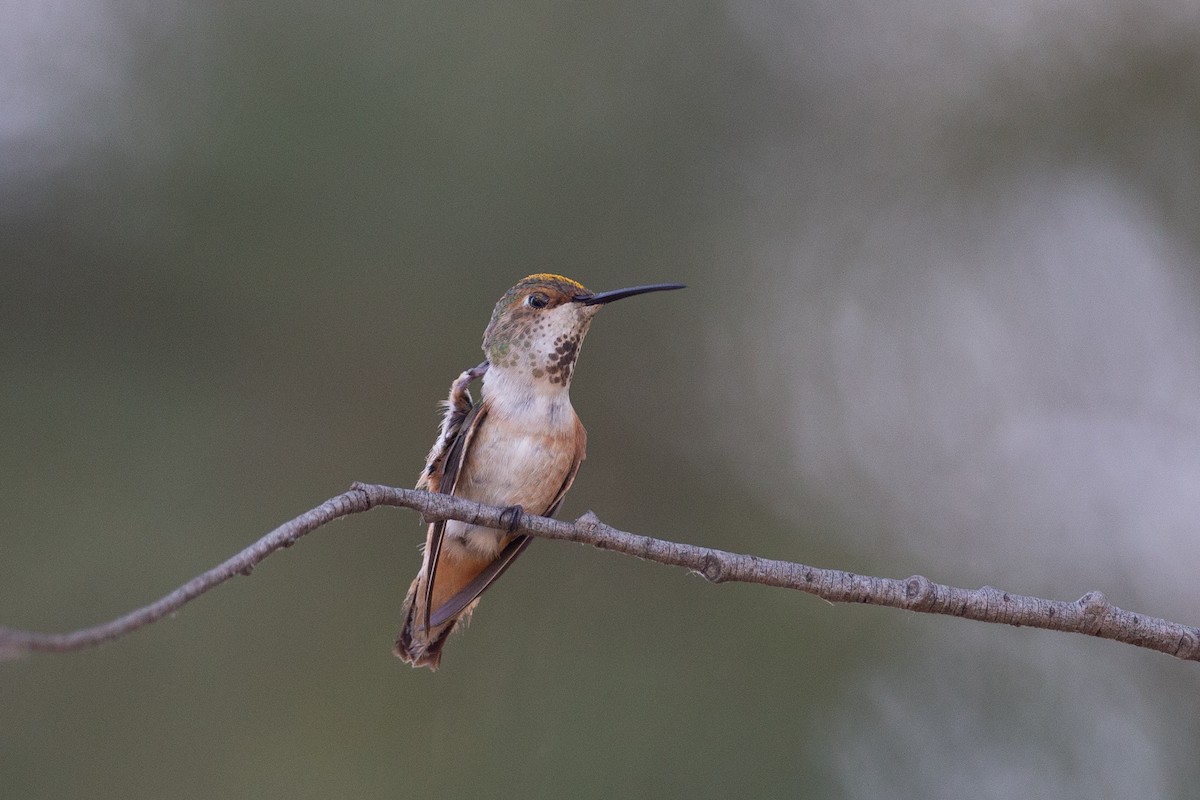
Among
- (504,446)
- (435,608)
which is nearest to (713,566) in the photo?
(504,446)

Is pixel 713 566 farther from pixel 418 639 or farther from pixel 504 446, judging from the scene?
pixel 418 639

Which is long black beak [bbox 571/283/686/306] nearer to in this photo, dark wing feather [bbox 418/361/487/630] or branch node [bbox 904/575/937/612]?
dark wing feather [bbox 418/361/487/630]

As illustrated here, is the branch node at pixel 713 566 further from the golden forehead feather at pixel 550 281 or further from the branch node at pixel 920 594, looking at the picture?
the golden forehead feather at pixel 550 281

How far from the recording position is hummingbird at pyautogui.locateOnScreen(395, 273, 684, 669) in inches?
126

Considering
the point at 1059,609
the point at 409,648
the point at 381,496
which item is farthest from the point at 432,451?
the point at 1059,609

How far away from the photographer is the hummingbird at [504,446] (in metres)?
3.20

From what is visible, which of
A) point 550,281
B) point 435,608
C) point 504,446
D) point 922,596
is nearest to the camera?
point 922,596

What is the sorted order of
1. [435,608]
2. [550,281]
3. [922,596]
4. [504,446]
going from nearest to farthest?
1. [922,596]
2. [504,446]
3. [435,608]
4. [550,281]

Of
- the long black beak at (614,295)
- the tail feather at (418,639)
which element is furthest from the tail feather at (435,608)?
the long black beak at (614,295)

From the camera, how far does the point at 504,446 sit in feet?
10.5

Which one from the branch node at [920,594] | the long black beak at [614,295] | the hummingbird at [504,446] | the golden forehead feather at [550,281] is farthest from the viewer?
the golden forehead feather at [550,281]

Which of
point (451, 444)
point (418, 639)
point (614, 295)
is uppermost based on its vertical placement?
point (614, 295)

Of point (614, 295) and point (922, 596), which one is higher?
point (614, 295)

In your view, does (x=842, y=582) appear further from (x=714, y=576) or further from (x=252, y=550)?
(x=252, y=550)
